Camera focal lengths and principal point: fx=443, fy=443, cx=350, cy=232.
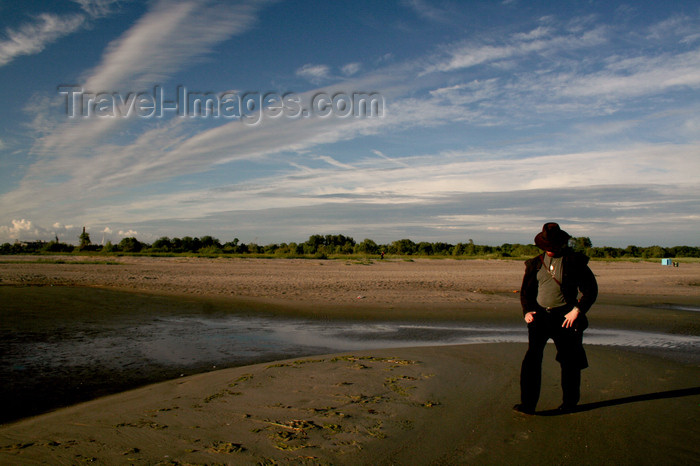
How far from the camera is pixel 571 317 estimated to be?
15.4 feet

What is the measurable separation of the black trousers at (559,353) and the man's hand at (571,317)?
6cm

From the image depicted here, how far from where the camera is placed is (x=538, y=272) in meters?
5.02

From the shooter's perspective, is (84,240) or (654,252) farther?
(654,252)

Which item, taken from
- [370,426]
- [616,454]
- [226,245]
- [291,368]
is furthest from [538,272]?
[226,245]

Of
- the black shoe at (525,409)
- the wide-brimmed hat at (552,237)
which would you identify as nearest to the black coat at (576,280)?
the wide-brimmed hat at (552,237)

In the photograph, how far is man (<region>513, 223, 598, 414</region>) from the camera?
15.7 feet

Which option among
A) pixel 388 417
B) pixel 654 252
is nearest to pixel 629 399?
pixel 388 417

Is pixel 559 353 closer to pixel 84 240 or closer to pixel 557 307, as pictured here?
pixel 557 307

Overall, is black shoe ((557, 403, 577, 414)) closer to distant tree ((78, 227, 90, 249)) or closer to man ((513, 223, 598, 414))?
man ((513, 223, 598, 414))

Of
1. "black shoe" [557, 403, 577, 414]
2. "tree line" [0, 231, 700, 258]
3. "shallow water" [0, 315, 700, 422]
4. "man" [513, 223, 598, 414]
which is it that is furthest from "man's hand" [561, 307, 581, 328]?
"tree line" [0, 231, 700, 258]

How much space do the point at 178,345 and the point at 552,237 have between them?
8.52m

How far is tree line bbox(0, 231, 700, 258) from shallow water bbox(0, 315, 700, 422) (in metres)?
66.9

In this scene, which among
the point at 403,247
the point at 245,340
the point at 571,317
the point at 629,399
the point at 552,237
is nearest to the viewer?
the point at 571,317

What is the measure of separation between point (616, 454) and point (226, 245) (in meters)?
93.2
